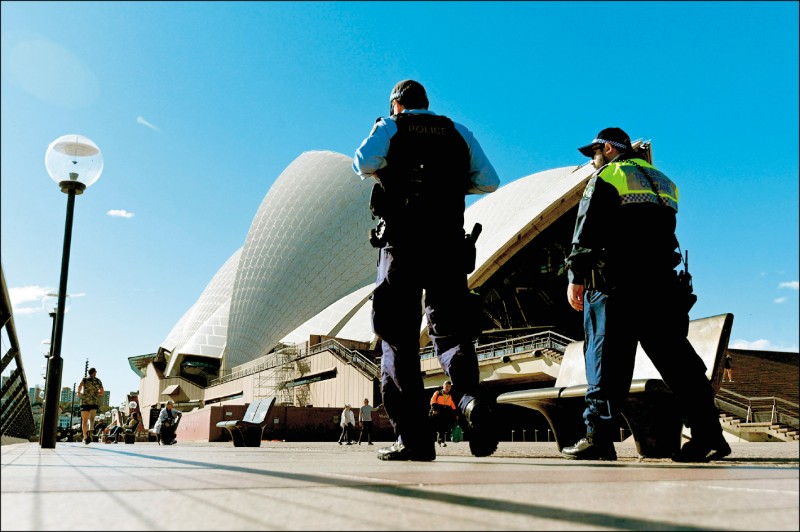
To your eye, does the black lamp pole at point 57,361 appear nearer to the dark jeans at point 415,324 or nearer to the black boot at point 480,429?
the dark jeans at point 415,324

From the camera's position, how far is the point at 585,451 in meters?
3.24

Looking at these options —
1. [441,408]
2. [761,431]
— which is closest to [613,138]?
[441,408]

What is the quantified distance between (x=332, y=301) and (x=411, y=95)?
4464 cm

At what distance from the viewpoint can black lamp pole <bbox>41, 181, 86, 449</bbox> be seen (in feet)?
21.1

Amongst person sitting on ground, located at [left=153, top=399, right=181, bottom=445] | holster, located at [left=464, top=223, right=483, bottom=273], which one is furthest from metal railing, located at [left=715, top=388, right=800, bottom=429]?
holster, located at [left=464, top=223, right=483, bottom=273]

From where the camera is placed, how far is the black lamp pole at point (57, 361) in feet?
21.1

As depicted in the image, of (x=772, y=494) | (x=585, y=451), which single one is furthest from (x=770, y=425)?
(x=772, y=494)

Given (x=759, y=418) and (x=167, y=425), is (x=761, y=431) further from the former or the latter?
(x=167, y=425)

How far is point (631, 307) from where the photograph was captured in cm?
320

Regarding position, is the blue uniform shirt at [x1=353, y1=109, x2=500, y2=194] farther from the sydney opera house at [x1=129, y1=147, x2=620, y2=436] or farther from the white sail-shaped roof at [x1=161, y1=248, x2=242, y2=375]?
the white sail-shaped roof at [x1=161, y1=248, x2=242, y2=375]

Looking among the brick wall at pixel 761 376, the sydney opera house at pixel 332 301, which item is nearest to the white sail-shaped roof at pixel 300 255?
the sydney opera house at pixel 332 301

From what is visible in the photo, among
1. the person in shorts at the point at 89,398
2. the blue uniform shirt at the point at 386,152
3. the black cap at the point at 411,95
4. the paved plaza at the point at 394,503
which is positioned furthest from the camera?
the person in shorts at the point at 89,398

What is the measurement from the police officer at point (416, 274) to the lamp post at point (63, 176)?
446cm

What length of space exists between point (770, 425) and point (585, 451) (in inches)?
680
